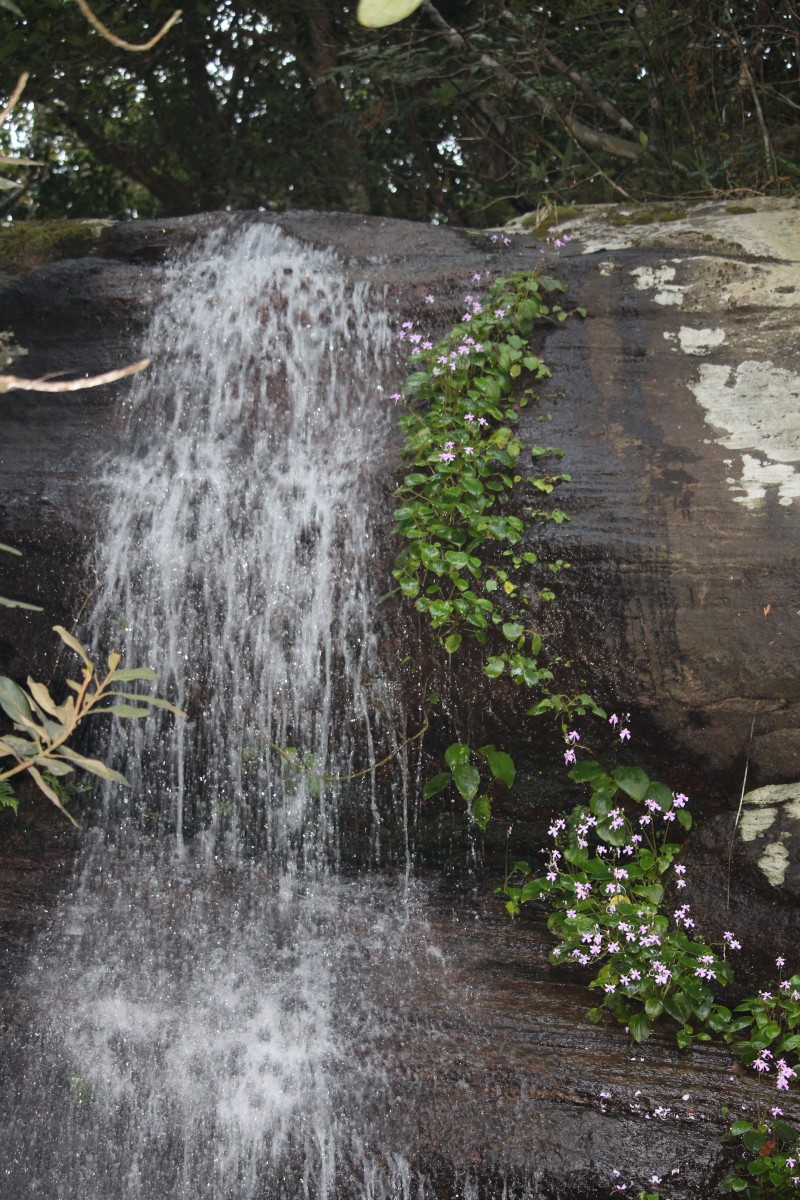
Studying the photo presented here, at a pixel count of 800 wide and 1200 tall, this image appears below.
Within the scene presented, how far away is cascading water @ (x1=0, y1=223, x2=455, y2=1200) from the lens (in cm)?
326

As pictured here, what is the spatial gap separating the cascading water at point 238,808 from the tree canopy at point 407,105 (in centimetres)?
241

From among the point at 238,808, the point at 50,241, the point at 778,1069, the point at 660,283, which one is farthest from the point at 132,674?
the point at 50,241

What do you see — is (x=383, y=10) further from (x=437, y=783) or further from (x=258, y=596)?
(x=258, y=596)

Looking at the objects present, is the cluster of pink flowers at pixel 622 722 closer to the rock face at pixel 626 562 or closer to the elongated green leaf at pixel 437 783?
the rock face at pixel 626 562

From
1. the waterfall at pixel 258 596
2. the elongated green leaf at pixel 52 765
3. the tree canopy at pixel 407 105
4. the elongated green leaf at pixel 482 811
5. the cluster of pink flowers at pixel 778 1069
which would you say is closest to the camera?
the elongated green leaf at pixel 52 765

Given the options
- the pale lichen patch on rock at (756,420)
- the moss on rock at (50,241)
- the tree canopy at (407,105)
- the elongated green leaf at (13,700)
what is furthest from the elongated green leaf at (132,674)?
the tree canopy at (407,105)

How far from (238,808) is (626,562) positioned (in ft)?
5.83

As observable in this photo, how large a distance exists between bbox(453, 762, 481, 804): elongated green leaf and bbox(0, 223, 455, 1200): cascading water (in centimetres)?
32

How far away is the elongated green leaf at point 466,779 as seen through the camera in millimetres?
3838

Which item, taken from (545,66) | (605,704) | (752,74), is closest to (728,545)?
(605,704)

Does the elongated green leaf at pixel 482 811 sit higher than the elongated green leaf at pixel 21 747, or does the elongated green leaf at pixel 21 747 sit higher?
the elongated green leaf at pixel 21 747

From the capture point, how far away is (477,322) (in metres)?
4.53

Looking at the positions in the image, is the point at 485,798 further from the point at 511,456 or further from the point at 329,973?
the point at 511,456

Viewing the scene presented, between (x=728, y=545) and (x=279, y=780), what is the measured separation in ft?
6.19
